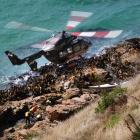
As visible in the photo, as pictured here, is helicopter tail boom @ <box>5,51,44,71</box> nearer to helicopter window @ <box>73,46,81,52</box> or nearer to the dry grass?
helicopter window @ <box>73,46,81,52</box>

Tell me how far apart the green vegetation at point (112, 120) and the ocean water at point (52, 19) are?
19.8 metres

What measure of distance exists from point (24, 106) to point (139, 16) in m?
20.4

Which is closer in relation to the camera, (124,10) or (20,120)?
(20,120)

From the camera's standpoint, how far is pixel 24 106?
892 inches

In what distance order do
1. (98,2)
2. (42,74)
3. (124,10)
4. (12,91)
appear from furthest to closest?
(98,2) < (124,10) < (42,74) < (12,91)

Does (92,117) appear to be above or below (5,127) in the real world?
above

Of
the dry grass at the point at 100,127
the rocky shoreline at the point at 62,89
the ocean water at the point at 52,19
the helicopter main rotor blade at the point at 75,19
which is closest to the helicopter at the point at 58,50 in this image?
the rocky shoreline at the point at 62,89

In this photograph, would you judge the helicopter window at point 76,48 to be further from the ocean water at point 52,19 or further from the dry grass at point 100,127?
the dry grass at point 100,127

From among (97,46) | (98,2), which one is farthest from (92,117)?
(98,2)

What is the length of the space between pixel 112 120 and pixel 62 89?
40.5 feet

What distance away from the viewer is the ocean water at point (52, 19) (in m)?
35.3

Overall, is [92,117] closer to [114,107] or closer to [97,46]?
[114,107]

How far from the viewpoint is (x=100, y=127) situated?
481 inches

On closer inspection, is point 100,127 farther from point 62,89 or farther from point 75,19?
point 75,19
